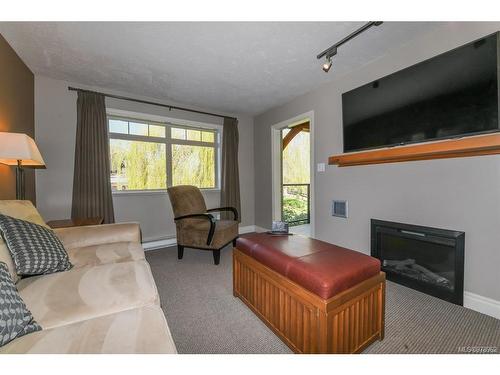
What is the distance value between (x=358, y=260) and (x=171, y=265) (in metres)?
2.24

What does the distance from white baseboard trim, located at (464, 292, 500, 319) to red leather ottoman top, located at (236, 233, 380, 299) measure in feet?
3.72

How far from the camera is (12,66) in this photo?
214 cm

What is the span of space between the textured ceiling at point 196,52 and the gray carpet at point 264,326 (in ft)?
7.80

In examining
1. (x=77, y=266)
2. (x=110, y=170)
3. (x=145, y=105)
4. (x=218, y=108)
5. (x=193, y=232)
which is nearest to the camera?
(x=77, y=266)

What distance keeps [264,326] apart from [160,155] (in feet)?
9.96

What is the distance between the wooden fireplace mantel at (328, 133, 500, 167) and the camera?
5.05ft

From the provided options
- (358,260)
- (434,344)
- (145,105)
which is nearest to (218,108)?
(145,105)

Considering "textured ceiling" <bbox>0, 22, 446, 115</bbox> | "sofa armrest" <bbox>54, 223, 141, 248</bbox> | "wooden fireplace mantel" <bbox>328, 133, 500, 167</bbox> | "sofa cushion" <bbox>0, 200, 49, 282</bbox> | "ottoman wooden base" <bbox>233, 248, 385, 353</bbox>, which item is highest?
"textured ceiling" <bbox>0, 22, 446, 115</bbox>

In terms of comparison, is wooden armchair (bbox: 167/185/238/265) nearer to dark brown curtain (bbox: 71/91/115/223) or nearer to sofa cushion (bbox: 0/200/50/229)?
dark brown curtain (bbox: 71/91/115/223)

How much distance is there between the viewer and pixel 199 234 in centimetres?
278

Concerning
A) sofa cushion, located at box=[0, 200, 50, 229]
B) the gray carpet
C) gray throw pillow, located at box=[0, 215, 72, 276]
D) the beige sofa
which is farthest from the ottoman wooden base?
sofa cushion, located at box=[0, 200, 50, 229]

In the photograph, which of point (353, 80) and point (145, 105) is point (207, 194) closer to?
point (145, 105)
